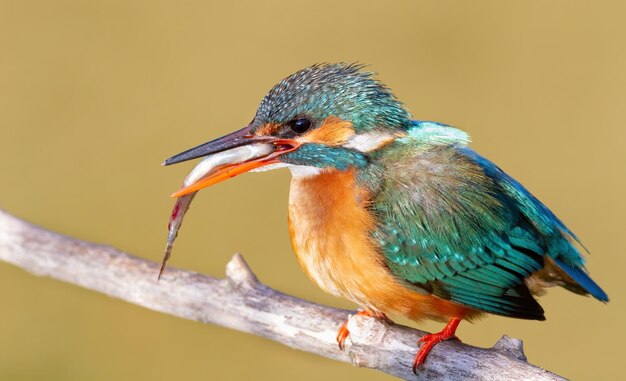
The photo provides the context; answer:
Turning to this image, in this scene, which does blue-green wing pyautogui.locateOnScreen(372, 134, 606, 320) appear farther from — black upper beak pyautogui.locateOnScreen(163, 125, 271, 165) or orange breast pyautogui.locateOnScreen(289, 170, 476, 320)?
black upper beak pyautogui.locateOnScreen(163, 125, 271, 165)

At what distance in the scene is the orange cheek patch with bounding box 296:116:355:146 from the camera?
2.02 m

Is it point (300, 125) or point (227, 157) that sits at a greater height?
point (300, 125)

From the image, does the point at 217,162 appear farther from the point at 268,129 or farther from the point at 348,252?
the point at 348,252

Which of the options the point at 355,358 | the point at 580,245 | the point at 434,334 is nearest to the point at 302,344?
the point at 355,358

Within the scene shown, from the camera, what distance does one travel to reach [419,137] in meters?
2.08

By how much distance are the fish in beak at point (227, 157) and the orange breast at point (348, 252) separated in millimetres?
138

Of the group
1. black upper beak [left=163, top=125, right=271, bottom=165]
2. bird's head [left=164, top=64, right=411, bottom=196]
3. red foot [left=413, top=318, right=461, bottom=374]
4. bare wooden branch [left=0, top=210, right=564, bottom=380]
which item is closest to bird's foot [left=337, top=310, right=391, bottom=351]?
bare wooden branch [left=0, top=210, right=564, bottom=380]

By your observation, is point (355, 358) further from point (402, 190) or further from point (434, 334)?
point (402, 190)

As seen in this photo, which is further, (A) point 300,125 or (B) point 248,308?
(B) point 248,308

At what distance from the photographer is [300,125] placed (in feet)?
6.66

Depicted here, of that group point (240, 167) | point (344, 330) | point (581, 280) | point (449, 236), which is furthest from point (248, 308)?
point (581, 280)

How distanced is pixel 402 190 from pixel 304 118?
0.25 metres

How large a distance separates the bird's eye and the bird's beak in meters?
0.03

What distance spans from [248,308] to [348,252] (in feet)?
0.98
